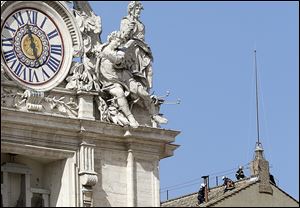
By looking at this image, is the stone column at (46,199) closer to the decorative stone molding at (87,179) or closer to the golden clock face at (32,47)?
the decorative stone molding at (87,179)

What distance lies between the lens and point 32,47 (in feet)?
156

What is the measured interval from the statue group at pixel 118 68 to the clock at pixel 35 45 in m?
0.49

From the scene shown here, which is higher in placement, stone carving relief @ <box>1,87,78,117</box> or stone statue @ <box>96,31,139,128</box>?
stone statue @ <box>96,31,139,128</box>

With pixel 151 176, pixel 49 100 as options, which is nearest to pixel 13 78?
pixel 49 100

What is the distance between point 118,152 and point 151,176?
1.19m

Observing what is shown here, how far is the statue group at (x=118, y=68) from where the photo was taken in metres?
48.1

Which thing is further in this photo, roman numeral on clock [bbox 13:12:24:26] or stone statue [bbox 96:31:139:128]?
stone statue [bbox 96:31:139:128]

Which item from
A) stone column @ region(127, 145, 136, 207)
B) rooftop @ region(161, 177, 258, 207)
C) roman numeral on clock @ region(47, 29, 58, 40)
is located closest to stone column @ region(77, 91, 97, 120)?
stone column @ region(127, 145, 136, 207)

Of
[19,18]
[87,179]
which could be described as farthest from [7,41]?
[87,179]

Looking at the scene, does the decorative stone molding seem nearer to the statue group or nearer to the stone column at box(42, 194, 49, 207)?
the stone column at box(42, 194, 49, 207)

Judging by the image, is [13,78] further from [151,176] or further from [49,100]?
[151,176]

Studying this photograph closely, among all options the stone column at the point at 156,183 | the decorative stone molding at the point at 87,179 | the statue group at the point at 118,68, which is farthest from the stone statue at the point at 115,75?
the decorative stone molding at the point at 87,179

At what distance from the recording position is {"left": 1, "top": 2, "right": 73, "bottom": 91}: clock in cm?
4706

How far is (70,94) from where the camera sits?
157ft
